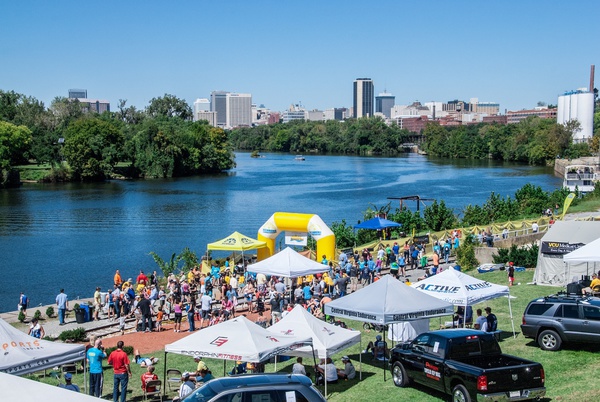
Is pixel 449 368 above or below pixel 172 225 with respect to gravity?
above

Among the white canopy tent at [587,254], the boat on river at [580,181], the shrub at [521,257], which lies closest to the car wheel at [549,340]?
the white canopy tent at [587,254]

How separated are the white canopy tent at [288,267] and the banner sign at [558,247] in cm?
757

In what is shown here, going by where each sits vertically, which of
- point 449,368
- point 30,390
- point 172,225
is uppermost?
point 30,390

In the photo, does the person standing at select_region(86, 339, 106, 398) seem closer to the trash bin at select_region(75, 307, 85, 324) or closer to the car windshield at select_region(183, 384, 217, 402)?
the car windshield at select_region(183, 384, 217, 402)

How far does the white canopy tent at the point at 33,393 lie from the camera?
820cm

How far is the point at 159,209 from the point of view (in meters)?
72.0

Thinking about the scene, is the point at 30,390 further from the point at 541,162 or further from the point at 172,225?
the point at 541,162

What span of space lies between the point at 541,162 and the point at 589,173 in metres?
64.2

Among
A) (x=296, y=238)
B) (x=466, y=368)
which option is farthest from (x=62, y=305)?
Answer: (x=466, y=368)

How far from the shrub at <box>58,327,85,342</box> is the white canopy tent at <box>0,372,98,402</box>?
1379 cm

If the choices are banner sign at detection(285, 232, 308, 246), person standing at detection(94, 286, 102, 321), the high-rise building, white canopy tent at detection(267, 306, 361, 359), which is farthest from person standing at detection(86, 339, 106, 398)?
the high-rise building

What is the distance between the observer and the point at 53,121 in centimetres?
14450

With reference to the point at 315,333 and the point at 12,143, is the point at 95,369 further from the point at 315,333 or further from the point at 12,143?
the point at 12,143

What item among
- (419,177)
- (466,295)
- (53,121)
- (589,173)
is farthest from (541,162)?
(466,295)
